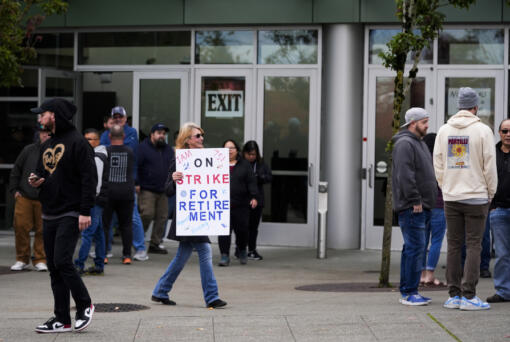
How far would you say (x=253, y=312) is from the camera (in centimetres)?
877

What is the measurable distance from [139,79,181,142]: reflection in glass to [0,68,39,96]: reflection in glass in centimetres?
193

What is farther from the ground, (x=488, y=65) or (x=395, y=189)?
(x=488, y=65)

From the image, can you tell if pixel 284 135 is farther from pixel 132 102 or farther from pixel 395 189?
pixel 395 189

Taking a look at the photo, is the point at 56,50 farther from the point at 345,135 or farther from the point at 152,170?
the point at 345,135

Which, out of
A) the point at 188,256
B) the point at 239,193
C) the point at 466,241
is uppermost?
the point at 239,193

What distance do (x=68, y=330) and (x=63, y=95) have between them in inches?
399

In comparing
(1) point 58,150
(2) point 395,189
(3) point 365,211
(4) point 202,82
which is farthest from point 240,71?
(1) point 58,150

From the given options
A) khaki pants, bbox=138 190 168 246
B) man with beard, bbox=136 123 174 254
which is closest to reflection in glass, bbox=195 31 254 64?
man with beard, bbox=136 123 174 254

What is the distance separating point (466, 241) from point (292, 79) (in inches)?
302

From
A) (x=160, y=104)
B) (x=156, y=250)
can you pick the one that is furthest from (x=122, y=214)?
(x=160, y=104)

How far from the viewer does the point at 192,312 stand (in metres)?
8.76

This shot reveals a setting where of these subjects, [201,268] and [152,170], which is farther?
[152,170]

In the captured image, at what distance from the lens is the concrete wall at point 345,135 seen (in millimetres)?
15539

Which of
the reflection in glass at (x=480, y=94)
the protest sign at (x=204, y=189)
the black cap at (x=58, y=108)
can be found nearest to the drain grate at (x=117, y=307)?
the protest sign at (x=204, y=189)
